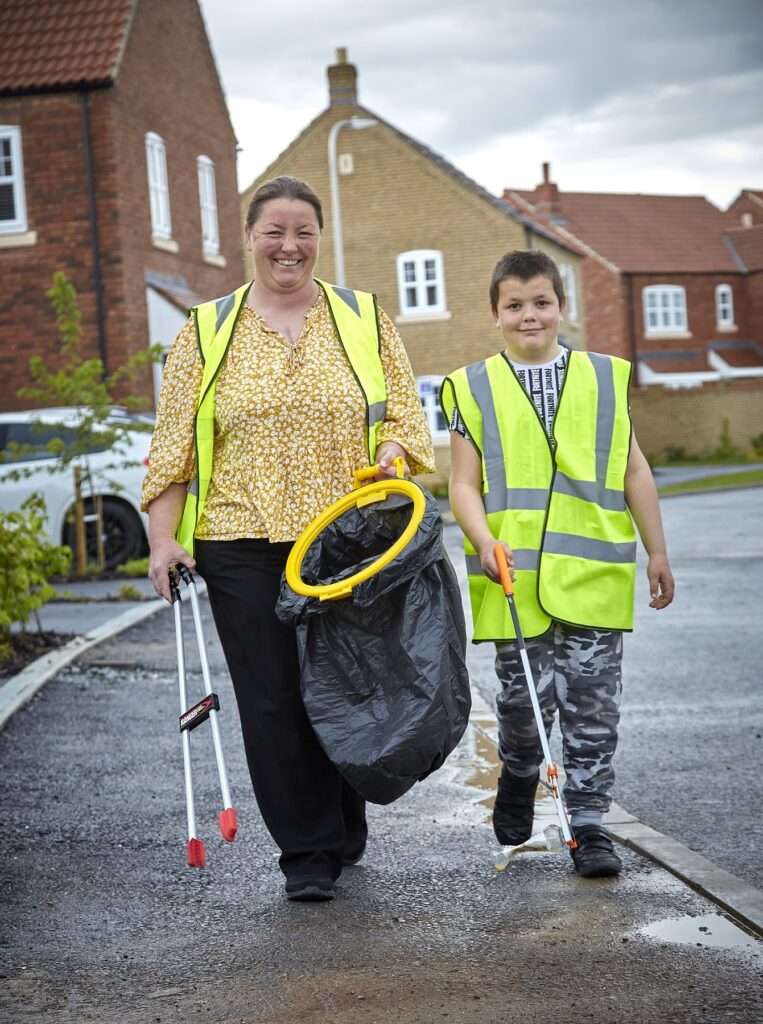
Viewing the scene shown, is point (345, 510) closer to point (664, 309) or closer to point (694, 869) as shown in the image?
point (694, 869)

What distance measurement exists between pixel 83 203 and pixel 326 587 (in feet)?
60.6

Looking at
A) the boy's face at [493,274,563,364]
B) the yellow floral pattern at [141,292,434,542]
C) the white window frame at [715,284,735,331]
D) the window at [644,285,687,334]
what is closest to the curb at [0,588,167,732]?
the yellow floral pattern at [141,292,434,542]

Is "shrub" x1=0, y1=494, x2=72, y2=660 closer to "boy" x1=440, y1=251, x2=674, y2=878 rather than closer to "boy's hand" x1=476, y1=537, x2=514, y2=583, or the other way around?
"boy" x1=440, y1=251, x2=674, y2=878

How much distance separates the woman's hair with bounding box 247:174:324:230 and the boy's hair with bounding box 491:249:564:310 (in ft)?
1.99

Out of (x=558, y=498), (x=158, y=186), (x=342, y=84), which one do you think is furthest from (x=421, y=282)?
(x=558, y=498)

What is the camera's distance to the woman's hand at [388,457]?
14.8 feet

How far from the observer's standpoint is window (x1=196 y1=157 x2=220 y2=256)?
2592 centimetres

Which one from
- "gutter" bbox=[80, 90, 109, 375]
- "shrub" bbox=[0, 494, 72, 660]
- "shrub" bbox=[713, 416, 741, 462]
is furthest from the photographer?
"shrub" bbox=[713, 416, 741, 462]

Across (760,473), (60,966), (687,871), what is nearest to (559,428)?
(687,871)

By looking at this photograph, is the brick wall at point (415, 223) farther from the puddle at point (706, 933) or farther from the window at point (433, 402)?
the puddle at point (706, 933)

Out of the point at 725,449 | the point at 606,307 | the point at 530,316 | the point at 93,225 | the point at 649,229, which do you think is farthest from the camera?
the point at 649,229

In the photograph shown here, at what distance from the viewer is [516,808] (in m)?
4.79

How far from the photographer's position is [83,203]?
21719 millimetres

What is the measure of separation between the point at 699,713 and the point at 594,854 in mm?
3134
